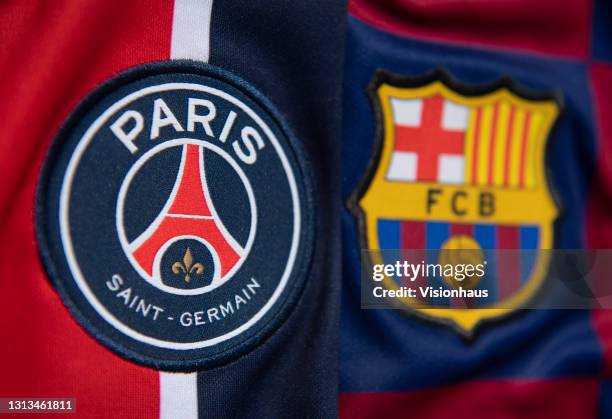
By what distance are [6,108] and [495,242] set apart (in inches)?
17.4

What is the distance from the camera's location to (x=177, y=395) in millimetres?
466

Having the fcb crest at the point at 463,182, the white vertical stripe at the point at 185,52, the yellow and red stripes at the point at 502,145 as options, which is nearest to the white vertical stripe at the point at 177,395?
the white vertical stripe at the point at 185,52

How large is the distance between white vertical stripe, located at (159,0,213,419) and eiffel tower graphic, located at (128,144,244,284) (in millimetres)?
80

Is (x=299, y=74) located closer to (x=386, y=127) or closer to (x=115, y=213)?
(x=386, y=127)

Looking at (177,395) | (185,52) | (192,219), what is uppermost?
(185,52)

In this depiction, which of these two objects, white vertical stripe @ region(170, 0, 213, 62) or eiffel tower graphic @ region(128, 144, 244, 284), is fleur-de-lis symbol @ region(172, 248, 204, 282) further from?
white vertical stripe @ region(170, 0, 213, 62)

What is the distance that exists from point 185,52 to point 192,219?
0.13 metres

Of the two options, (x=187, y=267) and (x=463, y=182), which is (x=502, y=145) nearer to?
(x=463, y=182)

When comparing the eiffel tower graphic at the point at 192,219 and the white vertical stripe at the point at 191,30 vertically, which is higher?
the white vertical stripe at the point at 191,30

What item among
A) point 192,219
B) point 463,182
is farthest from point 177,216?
point 463,182

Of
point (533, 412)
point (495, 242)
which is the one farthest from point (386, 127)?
Result: point (533, 412)

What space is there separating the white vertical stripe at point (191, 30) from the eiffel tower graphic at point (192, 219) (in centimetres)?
8

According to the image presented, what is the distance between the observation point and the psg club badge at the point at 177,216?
452mm

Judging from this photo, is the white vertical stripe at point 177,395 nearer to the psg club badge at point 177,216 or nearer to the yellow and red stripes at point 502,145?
the psg club badge at point 177,216
